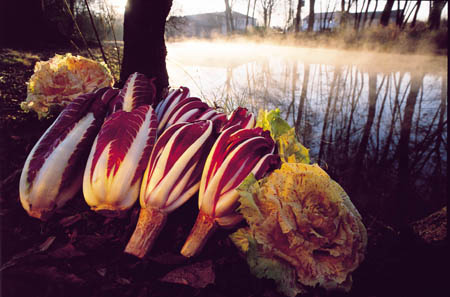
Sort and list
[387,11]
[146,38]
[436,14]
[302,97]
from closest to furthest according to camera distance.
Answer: [146,38]
[302,97]
[387,11]
[436,14]

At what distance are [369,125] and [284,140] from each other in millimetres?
5667

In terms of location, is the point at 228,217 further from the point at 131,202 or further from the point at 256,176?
the point at 131,202

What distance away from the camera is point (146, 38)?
2.85 m

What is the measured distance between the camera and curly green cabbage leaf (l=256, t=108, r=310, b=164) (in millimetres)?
1533

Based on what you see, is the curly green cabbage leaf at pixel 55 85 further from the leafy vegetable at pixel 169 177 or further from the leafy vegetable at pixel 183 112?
the leafy vegetable at pixel 169 177

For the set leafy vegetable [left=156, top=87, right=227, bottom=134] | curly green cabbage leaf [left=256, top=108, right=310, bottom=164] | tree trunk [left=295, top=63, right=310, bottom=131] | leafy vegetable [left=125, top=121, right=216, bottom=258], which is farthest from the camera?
tree trunk [left=295, top=63, right=310, bottom=131]

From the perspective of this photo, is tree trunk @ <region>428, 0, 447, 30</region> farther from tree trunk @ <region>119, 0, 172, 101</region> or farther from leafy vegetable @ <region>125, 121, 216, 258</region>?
leafy vegetable @ <region>125, 121, 216, 258</region>

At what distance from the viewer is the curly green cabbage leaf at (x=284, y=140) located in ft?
5.03

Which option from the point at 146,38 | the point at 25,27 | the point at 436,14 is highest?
the point at 436,14

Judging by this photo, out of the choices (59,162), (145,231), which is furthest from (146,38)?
(145,231)

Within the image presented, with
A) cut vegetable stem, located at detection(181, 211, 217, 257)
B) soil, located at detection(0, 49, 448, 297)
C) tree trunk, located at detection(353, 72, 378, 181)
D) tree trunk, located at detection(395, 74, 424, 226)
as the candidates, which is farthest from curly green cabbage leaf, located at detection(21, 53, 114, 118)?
tree trunk, located at detection(353, 72, 378, 181)

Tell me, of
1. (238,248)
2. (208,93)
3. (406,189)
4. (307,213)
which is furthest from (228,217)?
(406,189)

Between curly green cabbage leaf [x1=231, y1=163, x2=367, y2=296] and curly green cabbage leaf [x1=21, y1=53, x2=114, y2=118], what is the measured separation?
1938mm

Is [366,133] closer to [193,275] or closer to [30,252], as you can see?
[193,275]
